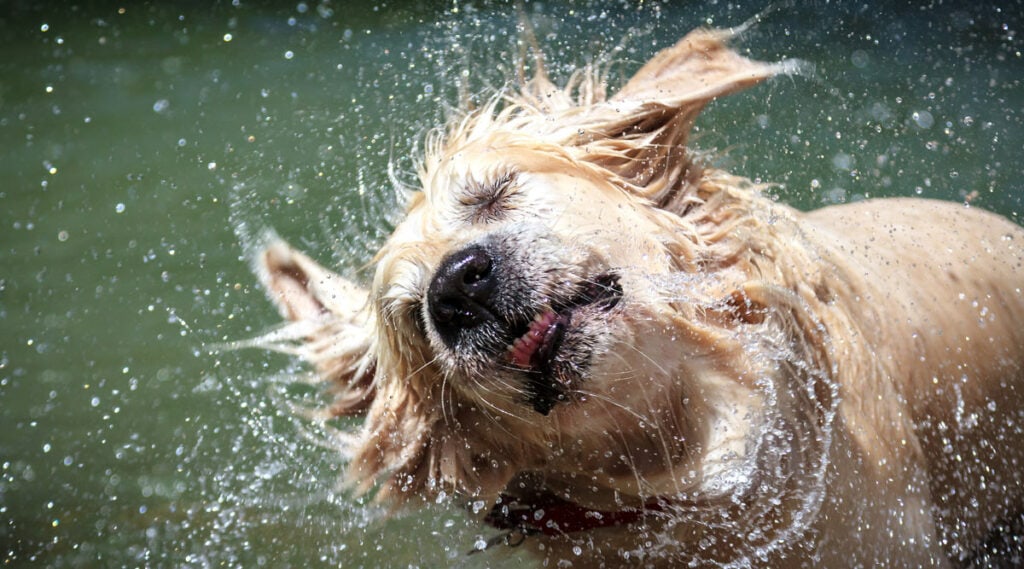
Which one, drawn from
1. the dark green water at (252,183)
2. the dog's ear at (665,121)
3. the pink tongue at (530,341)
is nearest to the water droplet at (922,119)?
the dark green water at (252,183)

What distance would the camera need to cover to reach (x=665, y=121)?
2.97 meters

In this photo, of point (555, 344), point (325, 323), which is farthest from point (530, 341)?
point (325, 323)

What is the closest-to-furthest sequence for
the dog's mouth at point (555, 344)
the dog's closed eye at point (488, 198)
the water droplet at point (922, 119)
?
the dog's mouth at point (555, 344) → the dog's closed eye at point (488, 198) → the water droplet at point (922, 119)

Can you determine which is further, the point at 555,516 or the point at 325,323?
the point at 325,323

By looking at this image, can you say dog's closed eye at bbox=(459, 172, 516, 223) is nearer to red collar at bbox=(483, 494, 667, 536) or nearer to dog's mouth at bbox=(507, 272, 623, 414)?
dog's mouth at bbox=(507, 272, 623, 414)

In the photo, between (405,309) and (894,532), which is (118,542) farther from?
(894,532)

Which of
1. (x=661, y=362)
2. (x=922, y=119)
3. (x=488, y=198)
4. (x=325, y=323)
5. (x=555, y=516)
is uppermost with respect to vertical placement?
A: (x=488, y=198)

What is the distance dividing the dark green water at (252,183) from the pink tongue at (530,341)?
916mm

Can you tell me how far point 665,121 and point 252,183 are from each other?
427 centimetres

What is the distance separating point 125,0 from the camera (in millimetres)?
9492

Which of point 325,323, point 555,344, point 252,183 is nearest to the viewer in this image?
point 555,344

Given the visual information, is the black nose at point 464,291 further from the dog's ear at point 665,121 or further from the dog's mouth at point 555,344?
the dog's ear at point 665,121

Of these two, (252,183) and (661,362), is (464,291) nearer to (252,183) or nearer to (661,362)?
(661,362)

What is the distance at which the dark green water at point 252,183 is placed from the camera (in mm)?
3969
